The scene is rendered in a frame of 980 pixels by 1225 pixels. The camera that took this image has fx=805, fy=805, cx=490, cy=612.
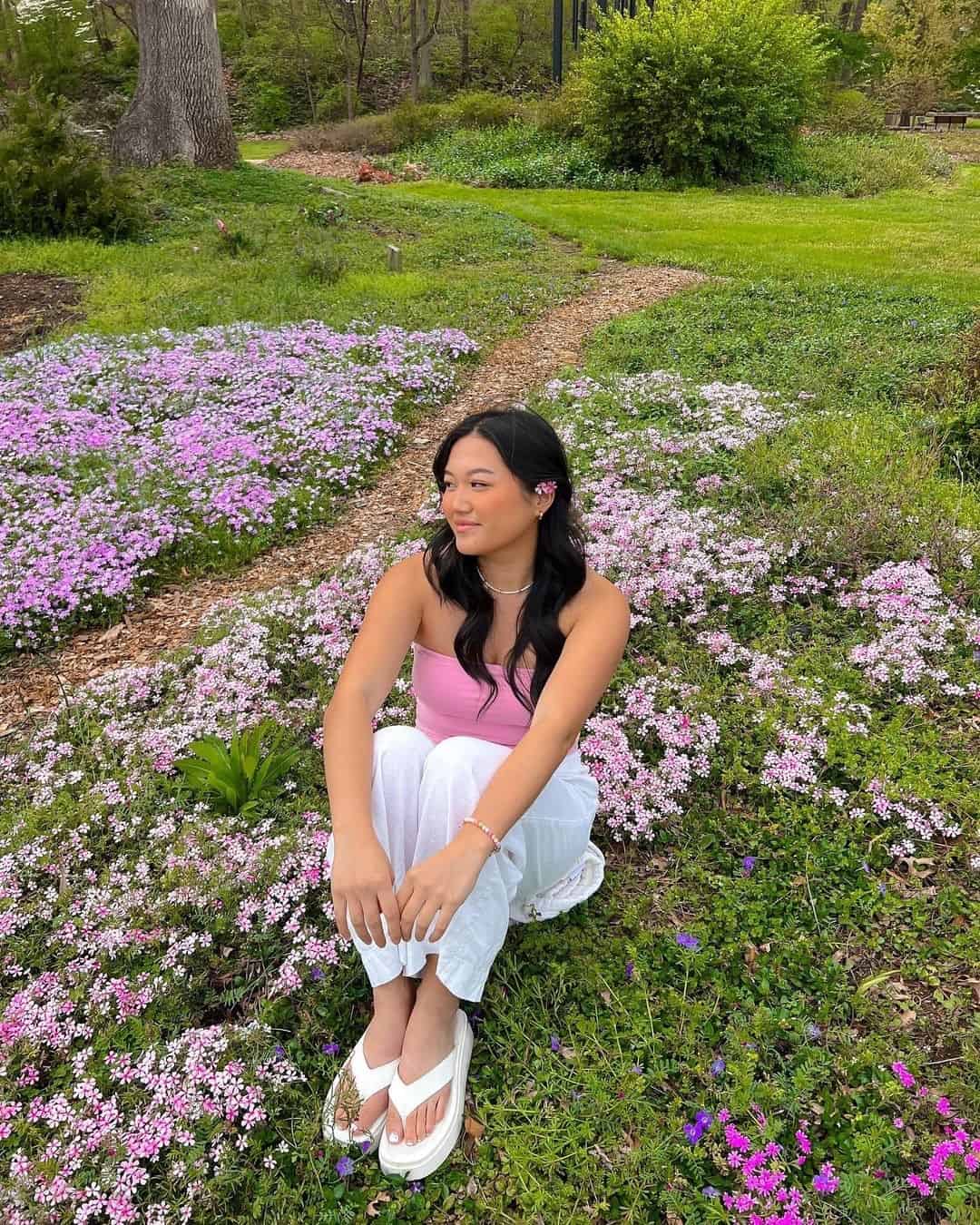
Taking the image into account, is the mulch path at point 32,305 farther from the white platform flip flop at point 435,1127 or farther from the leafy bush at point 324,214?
the white platform flip flop at point 435,1127

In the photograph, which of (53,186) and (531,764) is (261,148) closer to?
(53,186)

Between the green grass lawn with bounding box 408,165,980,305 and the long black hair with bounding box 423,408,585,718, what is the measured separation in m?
9.64

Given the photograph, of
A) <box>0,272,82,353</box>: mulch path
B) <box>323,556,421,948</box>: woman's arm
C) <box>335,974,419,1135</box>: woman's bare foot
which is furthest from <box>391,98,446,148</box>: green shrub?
<box>335,974,419,1135</box>: woman's bare foot

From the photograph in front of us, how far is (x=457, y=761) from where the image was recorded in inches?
93.1

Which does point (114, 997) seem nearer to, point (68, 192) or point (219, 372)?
point (219, 372)

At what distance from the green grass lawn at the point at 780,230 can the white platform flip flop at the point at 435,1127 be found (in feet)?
35.0

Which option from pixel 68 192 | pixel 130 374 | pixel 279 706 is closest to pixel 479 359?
pixel 130 374

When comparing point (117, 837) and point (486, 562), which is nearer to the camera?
point (486, 562)

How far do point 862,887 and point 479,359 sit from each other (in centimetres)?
741

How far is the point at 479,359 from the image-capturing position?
9195 mm

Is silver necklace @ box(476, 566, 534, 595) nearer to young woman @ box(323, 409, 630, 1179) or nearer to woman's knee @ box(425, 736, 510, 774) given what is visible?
young woman @ box(323, 409, 630, 1179)

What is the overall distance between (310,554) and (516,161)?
2114 cm

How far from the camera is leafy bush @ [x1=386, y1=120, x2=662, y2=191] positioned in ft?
69.4

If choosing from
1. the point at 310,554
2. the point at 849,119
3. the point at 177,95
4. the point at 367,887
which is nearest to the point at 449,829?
the point at 367,887
